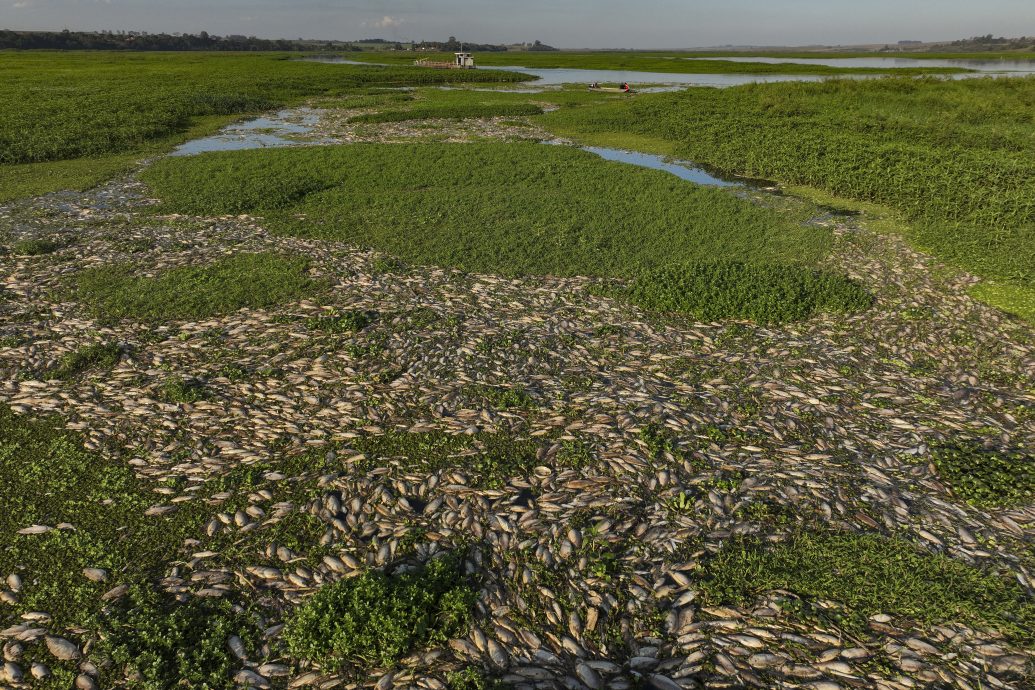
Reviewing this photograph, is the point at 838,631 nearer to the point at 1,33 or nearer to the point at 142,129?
the point at 142,129

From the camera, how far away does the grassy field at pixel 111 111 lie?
29891 millimetres

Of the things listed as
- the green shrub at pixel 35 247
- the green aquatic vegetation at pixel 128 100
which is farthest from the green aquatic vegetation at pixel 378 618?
the green aquatic vegetation at pixel 128 100

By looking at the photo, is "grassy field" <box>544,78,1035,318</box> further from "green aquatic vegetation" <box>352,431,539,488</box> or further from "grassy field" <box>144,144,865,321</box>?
"green aquatic vegetation" <box>352,431,539,488</box>

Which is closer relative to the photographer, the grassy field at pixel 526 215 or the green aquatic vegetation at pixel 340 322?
the green aquatic vegetation at pixel 340 322

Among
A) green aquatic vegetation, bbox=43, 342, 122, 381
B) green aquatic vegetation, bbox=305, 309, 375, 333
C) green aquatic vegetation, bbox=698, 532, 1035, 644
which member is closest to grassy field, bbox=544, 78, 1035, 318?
green aquatic vegetation, bbox=698, 532, 1035, 644

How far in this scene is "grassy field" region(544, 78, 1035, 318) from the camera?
2064cm

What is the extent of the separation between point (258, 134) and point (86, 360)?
36498 mm

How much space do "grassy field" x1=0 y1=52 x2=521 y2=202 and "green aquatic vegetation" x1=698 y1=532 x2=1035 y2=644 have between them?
1242 inches

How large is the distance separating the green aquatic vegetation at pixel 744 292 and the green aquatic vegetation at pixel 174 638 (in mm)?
11806

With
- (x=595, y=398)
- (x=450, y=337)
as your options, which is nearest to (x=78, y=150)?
(x=450, y=337)

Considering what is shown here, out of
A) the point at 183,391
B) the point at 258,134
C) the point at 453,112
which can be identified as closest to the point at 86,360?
the point at 183,391

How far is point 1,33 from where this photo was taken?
554 ft

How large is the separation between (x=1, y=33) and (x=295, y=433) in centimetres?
24180

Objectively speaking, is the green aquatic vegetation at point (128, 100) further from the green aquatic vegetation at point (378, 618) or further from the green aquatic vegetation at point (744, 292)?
the green aquatic vegetation at point (378, 618)
